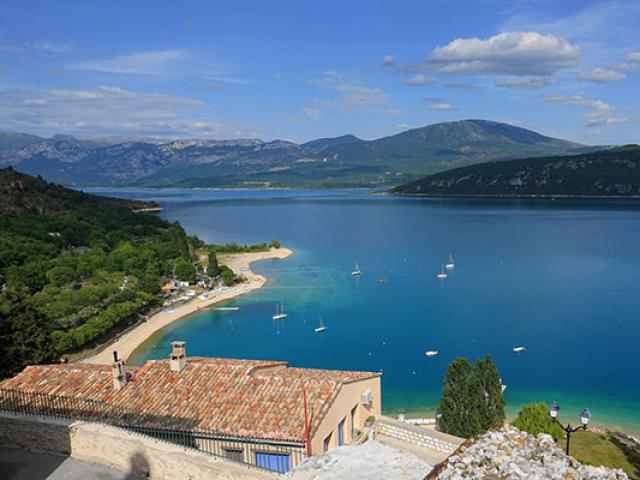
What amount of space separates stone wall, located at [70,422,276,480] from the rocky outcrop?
4539 mm

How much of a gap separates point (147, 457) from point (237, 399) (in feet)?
17.0

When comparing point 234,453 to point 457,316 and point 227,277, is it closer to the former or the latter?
point 457,316

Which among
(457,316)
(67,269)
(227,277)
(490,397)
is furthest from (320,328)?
(67,269)

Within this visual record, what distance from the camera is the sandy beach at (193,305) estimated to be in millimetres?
42812

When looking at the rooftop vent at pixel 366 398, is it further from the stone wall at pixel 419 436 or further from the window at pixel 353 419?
the stone wall at pixel 419 436

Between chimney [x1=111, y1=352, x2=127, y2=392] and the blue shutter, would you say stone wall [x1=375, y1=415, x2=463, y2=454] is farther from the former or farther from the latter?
chimney [x1=111, y1=352, x2=127, y2=392]

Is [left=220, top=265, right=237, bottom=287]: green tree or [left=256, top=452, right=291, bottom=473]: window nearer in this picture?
[left=256, top=452, right=291, bottom=473]: window

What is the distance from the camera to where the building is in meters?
12.3

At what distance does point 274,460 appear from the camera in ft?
39.6

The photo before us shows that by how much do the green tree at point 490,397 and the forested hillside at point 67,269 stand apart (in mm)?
22547

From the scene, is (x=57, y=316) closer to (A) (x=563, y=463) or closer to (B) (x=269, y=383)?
(B) (x=269, y=383)

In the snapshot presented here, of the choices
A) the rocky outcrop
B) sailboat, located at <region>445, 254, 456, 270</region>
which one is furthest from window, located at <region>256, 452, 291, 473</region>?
sailboat, located at <region>445, 254, 456, 270</region>

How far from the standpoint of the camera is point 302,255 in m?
94.4

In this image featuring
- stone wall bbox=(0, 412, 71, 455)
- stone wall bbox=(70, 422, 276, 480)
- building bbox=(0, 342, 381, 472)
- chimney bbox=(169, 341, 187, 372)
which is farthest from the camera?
chimney bbox=(169, 341, 187, 372)
